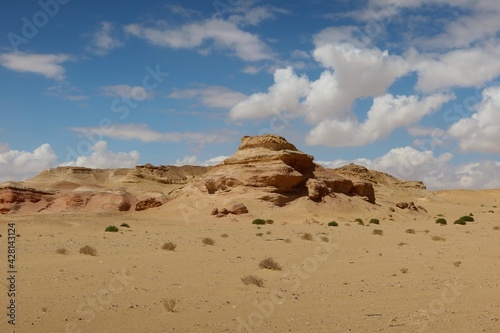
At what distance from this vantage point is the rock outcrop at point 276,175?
43000 millimetres

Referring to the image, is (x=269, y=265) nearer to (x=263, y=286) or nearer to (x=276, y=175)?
(x=263, y=286)

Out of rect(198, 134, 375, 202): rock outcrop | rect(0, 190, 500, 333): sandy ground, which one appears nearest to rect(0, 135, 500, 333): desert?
rect(0, 190, 500, 333): sandy ground

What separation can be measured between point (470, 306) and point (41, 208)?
5435cm

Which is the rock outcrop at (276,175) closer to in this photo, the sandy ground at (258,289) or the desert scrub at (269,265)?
the sandy ground at (258,289)

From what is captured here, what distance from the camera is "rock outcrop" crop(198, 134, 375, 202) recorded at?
4300 centimetres

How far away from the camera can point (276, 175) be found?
4278 cm

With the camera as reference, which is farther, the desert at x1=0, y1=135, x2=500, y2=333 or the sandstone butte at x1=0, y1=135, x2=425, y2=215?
the sandstone butte at x1=0, y1=135, x2=425, y2=215

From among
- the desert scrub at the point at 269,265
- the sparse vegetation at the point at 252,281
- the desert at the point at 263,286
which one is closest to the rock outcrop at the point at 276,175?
the desert at the point at 263,286

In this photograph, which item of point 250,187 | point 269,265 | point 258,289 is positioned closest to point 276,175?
point 250,187

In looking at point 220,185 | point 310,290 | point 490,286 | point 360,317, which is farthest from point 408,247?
point 220,185

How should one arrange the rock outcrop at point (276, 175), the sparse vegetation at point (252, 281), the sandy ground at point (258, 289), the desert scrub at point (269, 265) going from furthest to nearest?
the rock outcrop at point (276, 175) → the desert scrub at point (269, 265) → the sparse vegetation at point (252, 281) → the sandy ground at point (258, 289)

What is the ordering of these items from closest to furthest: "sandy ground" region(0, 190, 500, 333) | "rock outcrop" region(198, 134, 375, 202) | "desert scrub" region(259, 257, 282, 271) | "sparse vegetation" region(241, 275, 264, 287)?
"sandy ground" region(0, 190, 500, 333), "sparse vegetation" region(241, 275, 264, 287), "desert scrub" region(259, 257, 282, 271), "rock outcrop" region(198, 134, 375, 202)

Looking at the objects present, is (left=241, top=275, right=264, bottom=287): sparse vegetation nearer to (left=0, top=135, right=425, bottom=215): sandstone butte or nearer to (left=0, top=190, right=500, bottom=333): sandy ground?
(left=0, top=190, right=500, bottom=333): sandy ground

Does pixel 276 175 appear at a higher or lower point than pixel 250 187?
higher
